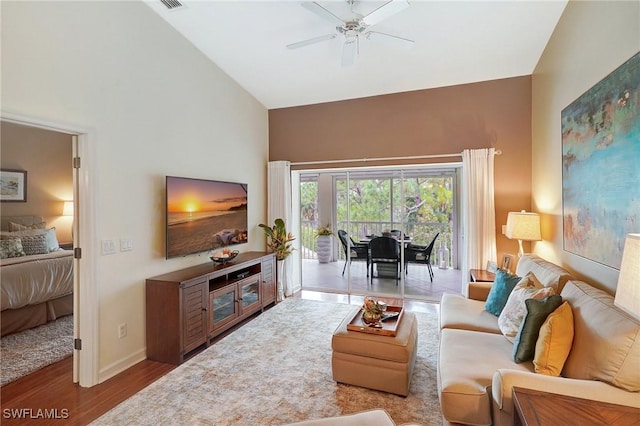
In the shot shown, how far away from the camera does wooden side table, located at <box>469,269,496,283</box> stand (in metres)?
3.63

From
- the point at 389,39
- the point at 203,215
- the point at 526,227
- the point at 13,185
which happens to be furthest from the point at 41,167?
the point at 526,227

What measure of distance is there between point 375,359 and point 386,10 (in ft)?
8.91

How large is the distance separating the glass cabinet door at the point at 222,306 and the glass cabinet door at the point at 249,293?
0.48 feet

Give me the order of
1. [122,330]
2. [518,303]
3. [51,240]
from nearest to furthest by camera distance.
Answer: [518,303] < [122,330] < [51,240]

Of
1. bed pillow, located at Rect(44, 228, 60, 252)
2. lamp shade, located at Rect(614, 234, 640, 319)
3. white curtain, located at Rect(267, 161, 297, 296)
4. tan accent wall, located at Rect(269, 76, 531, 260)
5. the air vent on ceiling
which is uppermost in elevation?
the air vent on ceiling

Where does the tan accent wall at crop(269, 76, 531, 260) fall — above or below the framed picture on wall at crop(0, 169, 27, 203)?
above

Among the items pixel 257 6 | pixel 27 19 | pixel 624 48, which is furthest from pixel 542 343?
pixel 27 19

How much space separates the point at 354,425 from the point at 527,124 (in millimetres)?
4356

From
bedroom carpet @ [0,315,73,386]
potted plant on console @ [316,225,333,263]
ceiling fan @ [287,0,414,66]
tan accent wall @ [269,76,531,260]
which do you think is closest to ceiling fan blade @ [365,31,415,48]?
ceiling fan @ [287,0,414,66]

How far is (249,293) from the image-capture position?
13.3ft

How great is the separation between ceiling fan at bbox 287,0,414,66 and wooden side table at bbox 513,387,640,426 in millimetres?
2523

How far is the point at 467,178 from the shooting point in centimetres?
422

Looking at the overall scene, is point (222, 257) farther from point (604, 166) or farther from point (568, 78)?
point (568, 78)

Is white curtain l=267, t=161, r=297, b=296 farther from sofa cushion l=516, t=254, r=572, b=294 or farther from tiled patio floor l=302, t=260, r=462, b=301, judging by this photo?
sofa cushion l=516, t=254, r=572, b=294
